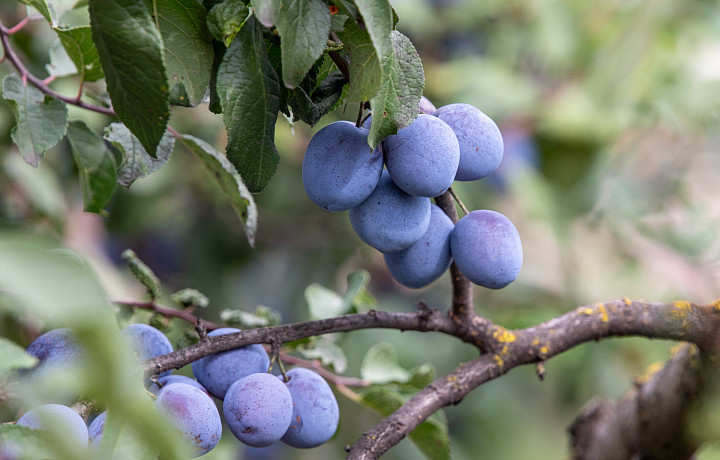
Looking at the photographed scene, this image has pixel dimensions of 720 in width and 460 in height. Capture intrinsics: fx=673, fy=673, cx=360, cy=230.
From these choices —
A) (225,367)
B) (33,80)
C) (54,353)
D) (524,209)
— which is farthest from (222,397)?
(524,209)

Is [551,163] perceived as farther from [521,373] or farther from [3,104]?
[3,104]

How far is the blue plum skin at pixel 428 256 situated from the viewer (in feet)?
1.97

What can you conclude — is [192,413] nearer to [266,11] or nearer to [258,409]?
[258,409]

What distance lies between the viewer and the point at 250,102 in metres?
0.49

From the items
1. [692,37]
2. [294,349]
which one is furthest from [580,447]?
[692,37]

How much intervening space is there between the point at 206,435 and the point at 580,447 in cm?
67

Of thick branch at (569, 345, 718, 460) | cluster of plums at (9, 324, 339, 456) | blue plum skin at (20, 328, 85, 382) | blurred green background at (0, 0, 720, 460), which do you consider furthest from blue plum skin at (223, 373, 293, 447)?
blurred green background at (0, 0, 720, 460)

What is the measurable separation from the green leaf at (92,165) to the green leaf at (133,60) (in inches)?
10.6

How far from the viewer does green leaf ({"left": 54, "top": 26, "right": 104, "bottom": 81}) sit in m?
0.58

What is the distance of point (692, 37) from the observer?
1.66m

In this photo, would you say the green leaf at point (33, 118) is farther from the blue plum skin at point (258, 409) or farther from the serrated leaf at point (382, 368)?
the serrated leaf at point (382, 368)

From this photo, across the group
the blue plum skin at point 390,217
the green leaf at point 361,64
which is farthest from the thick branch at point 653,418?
the green leaf at point 361,64

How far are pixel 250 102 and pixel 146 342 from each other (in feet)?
0.76

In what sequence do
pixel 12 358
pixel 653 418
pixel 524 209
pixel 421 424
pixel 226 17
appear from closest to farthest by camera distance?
pixel 12 358
pixel 226 17
pixel 421 424
pixel 653 418
pixel 524 209
